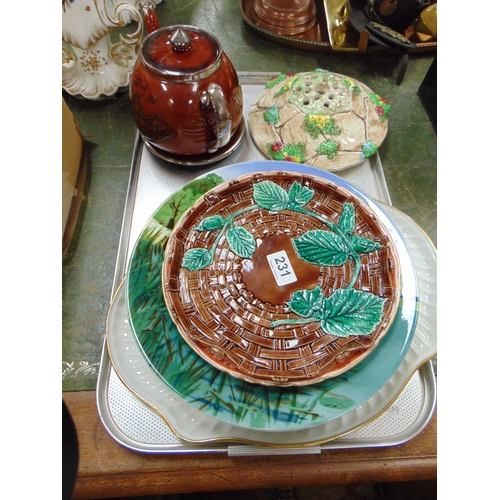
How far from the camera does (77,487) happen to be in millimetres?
493

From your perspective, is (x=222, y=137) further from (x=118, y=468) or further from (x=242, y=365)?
(x=118, y=468)

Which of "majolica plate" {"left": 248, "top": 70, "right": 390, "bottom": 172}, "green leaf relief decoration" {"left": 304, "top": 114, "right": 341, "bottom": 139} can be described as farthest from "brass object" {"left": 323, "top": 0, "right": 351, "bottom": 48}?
"green leaf relief decoration" {"left": 304, "top": 114, "right": 341, "bottom": 139}

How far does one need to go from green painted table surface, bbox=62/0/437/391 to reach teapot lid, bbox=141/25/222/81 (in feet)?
0.86

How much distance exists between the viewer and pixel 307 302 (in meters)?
0.45

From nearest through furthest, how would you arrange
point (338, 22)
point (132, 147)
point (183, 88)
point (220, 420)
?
point (220, 420) → point (183, 88) → point (132, 147) → point (338, 22)

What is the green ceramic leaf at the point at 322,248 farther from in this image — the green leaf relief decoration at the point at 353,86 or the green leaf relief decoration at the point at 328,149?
the green leaf relief decoration at the point at 353,86

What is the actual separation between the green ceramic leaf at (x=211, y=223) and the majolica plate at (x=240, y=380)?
60mm

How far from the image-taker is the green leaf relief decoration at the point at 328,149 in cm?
68

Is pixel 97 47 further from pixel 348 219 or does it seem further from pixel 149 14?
pixel 348 219

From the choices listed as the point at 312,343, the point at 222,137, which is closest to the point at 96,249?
the point at 222,137

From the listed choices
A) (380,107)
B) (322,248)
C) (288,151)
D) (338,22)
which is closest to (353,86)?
(380,107)

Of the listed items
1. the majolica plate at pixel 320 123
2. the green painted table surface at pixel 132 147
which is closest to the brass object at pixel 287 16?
the green painted table surface at pixel 132 147

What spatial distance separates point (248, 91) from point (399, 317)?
0.59 meters

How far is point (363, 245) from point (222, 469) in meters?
0.34
